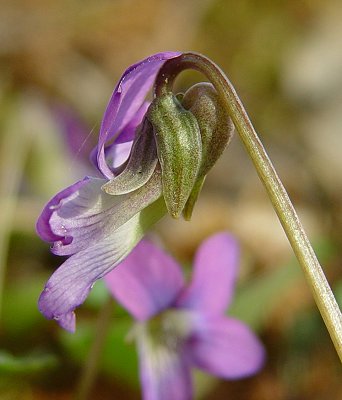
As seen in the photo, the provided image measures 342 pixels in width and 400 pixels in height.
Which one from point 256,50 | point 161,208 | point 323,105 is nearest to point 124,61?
point 256,50

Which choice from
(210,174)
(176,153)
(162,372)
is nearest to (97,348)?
(162,372)

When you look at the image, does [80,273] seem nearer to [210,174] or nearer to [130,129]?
[130,129]

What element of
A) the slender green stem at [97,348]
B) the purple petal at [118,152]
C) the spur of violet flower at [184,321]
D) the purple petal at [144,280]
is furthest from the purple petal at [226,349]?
the purple petal at [118,152]

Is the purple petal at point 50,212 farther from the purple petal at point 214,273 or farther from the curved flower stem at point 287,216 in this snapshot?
the purple petal at point 214,273

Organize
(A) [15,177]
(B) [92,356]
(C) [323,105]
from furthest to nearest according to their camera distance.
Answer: (C) [323,105]
(A) [15,177]
(B) [92,356]

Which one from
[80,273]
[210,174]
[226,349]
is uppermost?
[80,273]

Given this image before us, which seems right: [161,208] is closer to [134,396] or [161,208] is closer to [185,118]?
[185,118]

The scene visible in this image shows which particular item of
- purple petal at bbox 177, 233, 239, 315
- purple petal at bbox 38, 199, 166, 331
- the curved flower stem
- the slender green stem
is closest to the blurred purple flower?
purple petal at bbox 38, 199, 166, 331
